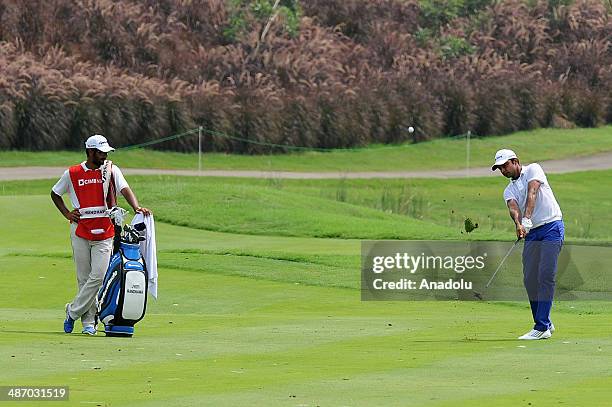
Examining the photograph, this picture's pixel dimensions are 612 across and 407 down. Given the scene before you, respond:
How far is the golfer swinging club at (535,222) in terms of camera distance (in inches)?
556

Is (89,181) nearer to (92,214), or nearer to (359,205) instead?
(92,214)

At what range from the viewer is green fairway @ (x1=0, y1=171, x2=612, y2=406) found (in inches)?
392

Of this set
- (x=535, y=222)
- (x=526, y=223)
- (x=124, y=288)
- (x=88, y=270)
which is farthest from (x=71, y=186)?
(x=535, y=222)

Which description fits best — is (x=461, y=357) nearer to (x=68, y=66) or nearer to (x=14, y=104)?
(x=14, y=104)

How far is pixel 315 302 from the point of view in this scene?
738 inches

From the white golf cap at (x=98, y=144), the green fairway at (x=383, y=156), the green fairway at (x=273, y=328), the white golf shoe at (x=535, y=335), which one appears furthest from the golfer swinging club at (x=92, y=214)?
the green fairway at (x=383, y=156)

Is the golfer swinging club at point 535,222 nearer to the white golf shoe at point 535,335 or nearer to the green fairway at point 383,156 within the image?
the white golf shoe at point 535,335

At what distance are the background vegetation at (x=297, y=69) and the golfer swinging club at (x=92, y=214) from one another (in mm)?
29029

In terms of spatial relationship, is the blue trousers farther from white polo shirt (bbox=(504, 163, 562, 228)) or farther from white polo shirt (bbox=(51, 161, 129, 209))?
white polo shirt (bbox=(51, 161, 129, 209))

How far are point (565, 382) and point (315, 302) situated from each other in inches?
339

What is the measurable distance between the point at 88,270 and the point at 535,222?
168 inches

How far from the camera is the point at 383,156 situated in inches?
1829

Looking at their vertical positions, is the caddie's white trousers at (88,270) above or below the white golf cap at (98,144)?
below

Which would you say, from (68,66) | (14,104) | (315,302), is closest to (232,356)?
(315,302)
